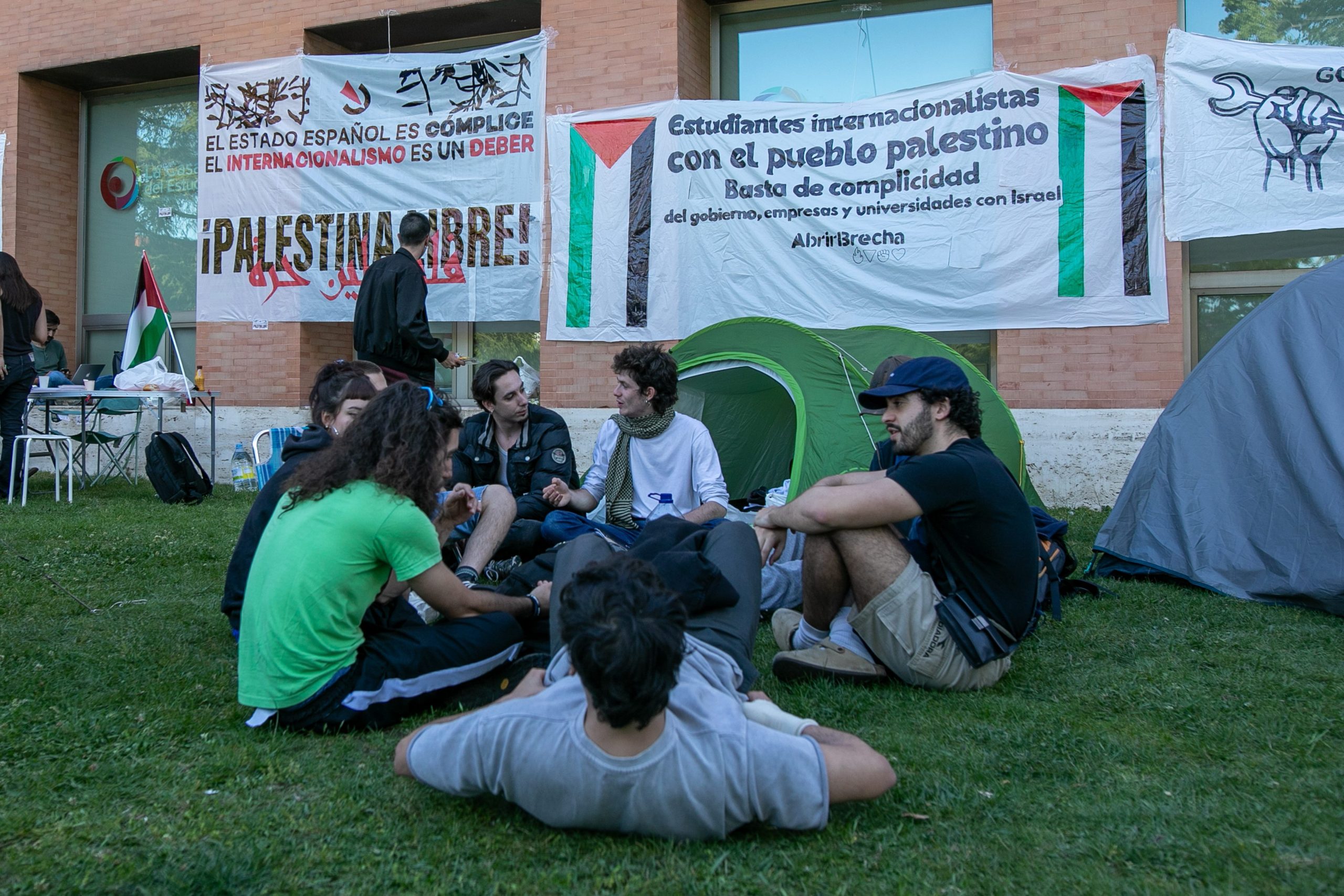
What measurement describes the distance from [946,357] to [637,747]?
454cm

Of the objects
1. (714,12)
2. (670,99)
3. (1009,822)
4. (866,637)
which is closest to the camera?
(1009,822)

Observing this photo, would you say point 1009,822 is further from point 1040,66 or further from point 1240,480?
point 1040,66

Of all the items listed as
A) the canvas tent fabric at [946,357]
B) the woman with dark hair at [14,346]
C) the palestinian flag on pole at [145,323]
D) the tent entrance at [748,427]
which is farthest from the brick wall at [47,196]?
the canvas tent fabric at [946,357]

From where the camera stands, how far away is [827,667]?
338 cm

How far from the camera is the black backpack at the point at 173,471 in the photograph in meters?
8.12

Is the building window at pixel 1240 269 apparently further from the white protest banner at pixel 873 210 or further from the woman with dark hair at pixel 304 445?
the woman with dark hair at pixel 304 445

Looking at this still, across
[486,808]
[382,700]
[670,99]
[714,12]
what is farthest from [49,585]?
[714,12]

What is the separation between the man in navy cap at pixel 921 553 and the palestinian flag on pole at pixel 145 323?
800cm

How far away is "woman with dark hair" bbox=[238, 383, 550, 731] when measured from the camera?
9.17 ft

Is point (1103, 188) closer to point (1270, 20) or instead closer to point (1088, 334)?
point (1088, 334)

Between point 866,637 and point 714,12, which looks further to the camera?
point 714,12

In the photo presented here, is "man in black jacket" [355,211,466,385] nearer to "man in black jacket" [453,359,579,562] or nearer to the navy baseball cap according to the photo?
"man in black jacket" [453,359,579,562]

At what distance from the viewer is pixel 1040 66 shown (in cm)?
786

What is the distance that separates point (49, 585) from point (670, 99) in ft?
19.5
